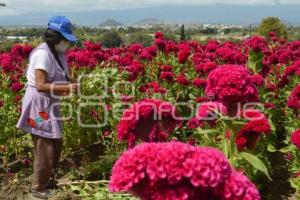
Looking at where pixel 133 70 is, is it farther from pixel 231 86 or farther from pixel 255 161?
pixel 255 161

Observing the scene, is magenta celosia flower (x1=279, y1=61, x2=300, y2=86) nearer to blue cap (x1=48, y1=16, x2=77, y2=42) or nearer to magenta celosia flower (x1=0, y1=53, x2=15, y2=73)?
blue cap (x1=48, y1=16, x2=77, y2=42)

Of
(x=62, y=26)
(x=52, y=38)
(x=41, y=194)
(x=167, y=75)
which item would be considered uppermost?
(x=62, y=26)

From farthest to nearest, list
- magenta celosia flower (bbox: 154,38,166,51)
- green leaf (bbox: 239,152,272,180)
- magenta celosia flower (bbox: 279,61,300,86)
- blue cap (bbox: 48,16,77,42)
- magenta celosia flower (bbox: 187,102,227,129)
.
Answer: magenta celosia flower (bbox: 154,38,166,51) → magenta celosia flower (bbox: 279,61,300,86) → blue cap (bbox: 48,16,77,42) → magenta celosia flower (bbox: 187,102,227,129) → green leaf (bbox: 239,152,272,180)

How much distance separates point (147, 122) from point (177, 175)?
1344mm

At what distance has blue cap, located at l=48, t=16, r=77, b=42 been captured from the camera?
4.84 meters

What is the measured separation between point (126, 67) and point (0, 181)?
2.19m

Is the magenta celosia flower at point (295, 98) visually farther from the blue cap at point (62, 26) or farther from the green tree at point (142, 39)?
the green tree at point (142, 39)

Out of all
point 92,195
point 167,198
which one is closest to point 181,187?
point 167,198

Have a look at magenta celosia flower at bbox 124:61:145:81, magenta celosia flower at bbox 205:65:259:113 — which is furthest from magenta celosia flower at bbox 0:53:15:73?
magenta celosia flower at bbox 205:65:259:113

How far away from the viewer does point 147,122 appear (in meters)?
3.07

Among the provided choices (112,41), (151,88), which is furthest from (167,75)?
(112,41)

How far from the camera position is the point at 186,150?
1809 millimetres

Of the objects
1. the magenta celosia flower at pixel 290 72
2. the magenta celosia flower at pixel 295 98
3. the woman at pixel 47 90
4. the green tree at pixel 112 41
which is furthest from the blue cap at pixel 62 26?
the green tree at pixel 112 41

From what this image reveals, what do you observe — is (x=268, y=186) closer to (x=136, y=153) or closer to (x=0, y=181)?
(x=0, y=181)
